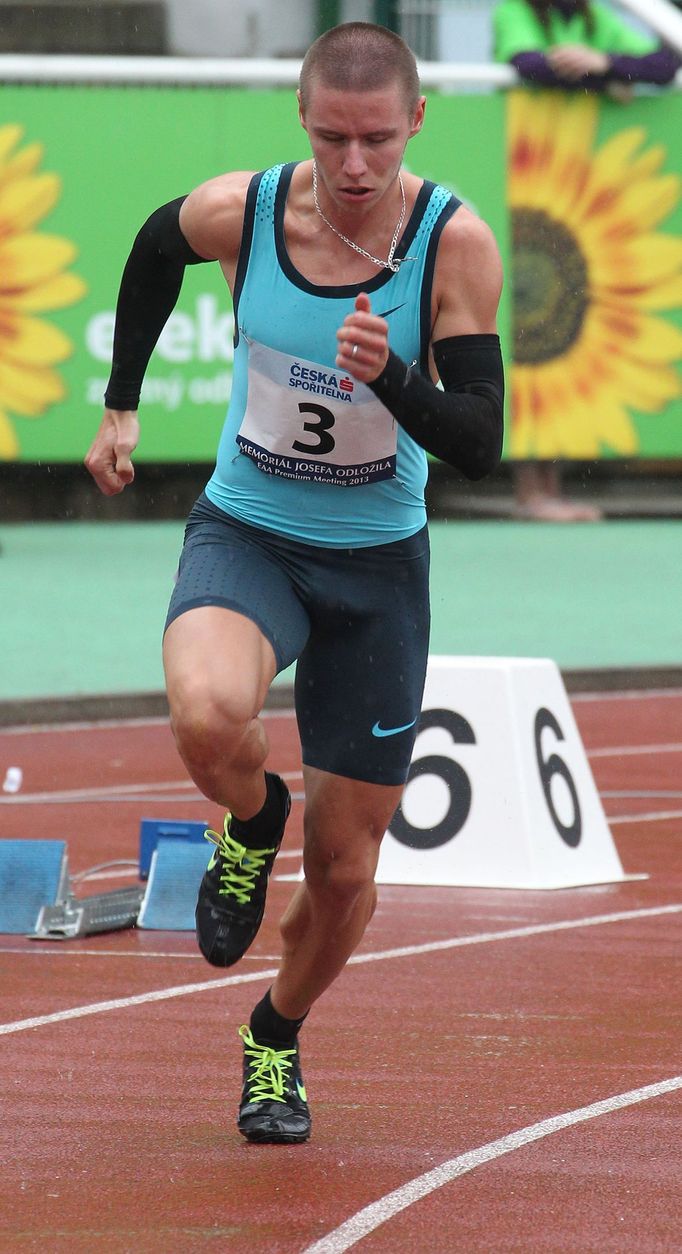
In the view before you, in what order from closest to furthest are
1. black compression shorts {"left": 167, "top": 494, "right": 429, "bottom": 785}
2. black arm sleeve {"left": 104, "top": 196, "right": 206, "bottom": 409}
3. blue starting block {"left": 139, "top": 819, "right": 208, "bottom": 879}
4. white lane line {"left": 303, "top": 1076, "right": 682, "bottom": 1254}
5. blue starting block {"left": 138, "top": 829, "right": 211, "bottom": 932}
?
white lane line {"left": 303, "top": 1076, "right": 682, "bottom": 1254}, black compression shorts {"left": 167, "top": 494, "right": 429, "bottom": 785}, black arm sleeve {"left": 104, "top": 196, "right": 206, "bottom": 409}, blue starting block {"left": 138, "top": 829, "right": 211, "bottom": 932}, blue starting block {"left": 139, "top": 819, "right": 208, "bottom": 879}

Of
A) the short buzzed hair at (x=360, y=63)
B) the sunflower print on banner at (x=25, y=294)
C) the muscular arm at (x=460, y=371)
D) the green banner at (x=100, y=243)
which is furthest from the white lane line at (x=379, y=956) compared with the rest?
the sunflower print on banner at (x=25, y=294)

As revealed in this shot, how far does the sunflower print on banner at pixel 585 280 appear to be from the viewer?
20672 millimetres

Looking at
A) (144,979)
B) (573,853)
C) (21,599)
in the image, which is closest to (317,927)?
(144,979)

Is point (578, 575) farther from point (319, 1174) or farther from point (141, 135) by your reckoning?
point (319, 1174)

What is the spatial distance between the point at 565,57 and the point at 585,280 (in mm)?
2206

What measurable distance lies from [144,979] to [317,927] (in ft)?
6.56

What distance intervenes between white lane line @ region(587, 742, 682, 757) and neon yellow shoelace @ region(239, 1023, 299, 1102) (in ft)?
20.8

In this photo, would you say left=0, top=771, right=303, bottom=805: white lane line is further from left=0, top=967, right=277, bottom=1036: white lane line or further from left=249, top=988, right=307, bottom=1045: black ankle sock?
left=249, top=988, right=307, bottom=1045: black ankle sock

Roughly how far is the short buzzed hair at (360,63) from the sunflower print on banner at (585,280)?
54.0 ft

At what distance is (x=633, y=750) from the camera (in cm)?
1111

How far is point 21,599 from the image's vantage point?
1596 cm

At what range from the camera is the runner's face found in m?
4.08

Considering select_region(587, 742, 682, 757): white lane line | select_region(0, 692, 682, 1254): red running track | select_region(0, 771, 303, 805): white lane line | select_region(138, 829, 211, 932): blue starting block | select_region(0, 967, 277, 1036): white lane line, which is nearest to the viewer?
select_region(0, 692, 682, 1254): red running track

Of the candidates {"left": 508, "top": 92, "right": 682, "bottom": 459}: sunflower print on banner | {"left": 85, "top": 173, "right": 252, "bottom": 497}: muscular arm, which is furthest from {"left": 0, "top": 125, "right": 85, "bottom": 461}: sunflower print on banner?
{"left": 85, "top": 173, "right": 252, "bottom": 497}: muscular arm
